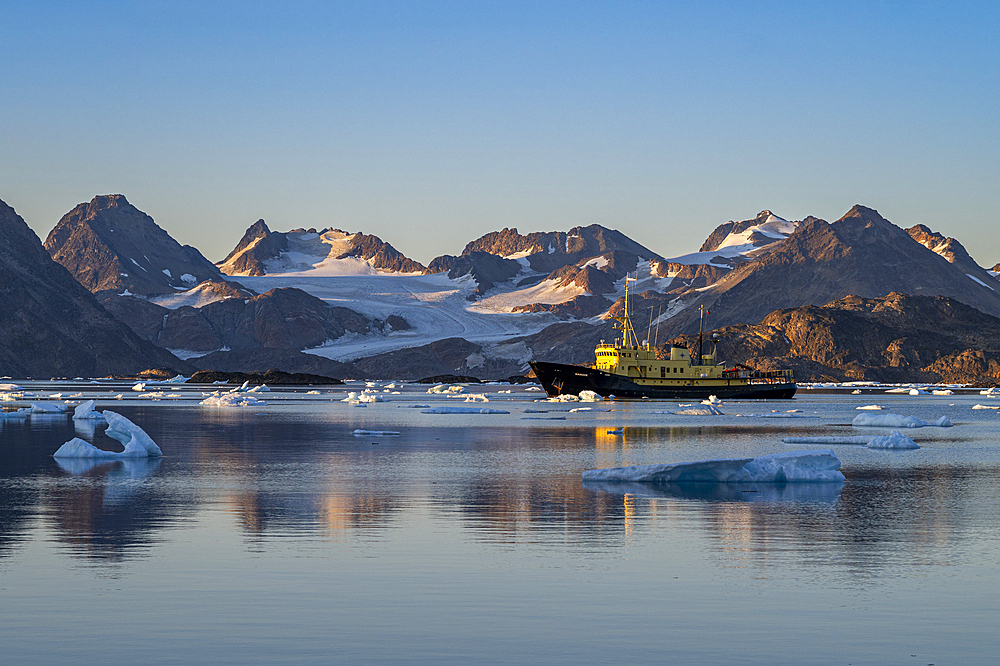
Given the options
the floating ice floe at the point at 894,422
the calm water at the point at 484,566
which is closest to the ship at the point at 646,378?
the floating ice floe at the point at 894,422

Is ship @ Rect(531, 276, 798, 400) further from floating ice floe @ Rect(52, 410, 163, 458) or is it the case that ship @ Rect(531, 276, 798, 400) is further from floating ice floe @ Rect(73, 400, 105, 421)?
floating ice floe @ Rect(52, 410, 163, 458)

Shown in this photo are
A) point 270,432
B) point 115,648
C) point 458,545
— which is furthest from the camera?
point 270,432

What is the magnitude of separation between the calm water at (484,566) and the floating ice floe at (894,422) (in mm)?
27114

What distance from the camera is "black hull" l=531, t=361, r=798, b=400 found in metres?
125

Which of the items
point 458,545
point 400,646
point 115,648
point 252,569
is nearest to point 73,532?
point 252,569

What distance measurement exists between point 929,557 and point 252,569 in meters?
12.2

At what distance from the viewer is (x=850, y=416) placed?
8625 cm

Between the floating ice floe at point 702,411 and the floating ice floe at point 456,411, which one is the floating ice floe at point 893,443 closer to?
the floating ice floe at point 702,411

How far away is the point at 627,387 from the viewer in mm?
124438

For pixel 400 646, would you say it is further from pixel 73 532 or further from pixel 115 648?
pixel 73 532

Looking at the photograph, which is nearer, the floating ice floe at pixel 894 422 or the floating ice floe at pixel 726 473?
the floating ice floe at pixel 726 473

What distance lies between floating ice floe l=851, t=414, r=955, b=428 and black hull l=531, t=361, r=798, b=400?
54.6m

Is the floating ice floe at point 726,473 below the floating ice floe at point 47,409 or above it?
below

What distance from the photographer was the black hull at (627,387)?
125m
